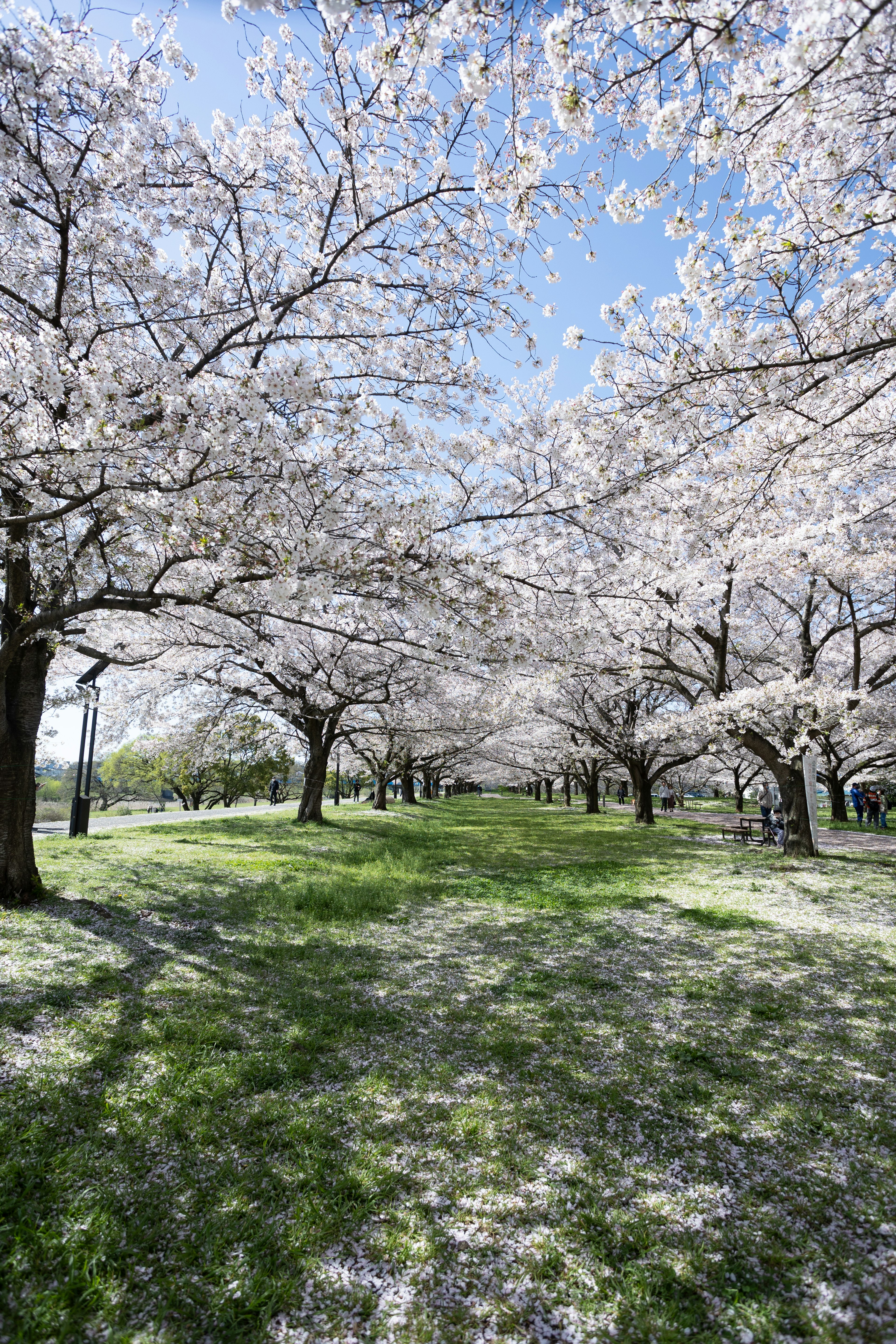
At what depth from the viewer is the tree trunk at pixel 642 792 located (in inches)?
963

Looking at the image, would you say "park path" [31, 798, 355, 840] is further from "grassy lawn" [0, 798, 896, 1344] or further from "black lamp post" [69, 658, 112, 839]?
"grassy lawn" [0, 798, 896, 1344]

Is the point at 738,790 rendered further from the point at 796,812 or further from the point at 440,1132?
the point at 440,1132

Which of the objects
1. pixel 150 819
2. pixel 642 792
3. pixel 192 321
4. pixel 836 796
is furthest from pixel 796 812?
pixel 150 819

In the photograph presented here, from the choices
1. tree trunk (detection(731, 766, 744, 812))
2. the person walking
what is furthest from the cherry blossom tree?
tree trunk (detection(731, 766, 744, 812))

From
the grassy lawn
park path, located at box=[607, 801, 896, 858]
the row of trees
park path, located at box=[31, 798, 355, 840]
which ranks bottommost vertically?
park path, located at box=[607, 801, 896, 858]

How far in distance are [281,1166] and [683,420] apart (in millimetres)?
6658

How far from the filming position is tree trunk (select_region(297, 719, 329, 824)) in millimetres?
19734

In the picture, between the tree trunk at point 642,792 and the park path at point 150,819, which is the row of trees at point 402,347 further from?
the tree trunk at point 642,792

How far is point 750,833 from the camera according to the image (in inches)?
698

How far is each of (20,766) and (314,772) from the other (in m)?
13.1

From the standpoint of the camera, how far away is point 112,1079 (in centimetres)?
396

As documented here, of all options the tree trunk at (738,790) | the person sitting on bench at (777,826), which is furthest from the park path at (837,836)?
the tree trunk at (738,790)

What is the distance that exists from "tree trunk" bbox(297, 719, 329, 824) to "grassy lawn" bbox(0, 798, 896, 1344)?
1164 cm

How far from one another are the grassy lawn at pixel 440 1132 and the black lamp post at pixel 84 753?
7.63 m
